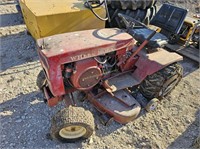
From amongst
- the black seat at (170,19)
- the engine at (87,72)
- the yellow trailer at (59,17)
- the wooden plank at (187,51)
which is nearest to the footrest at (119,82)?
the engine at (87,72)

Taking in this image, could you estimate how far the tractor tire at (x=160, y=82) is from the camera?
10.4ft

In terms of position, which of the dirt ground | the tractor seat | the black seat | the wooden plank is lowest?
the dirt ground

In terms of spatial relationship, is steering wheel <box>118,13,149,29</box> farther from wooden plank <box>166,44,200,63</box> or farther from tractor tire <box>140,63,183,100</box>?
wooden plank <box>166,44,200,63</box>

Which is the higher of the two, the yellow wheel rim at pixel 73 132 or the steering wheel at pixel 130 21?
the steering wheel at pixel 130 21

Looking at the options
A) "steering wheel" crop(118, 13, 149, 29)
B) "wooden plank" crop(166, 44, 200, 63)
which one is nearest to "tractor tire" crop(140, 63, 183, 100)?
"steering wheel" crop(118, 13, 149, 29)

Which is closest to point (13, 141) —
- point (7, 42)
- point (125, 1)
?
point (7, 42)

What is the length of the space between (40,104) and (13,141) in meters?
0.67

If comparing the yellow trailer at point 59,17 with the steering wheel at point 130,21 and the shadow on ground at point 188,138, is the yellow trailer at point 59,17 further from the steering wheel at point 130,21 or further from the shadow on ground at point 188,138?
the shadow on ground at point 188,138

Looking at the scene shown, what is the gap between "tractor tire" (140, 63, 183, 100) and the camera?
316 centimetres

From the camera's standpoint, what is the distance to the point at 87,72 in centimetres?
276

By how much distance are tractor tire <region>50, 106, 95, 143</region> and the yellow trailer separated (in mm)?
1743

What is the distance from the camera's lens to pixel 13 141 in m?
2.88

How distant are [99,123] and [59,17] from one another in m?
1.86

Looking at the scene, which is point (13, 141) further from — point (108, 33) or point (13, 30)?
point (13, 30)
